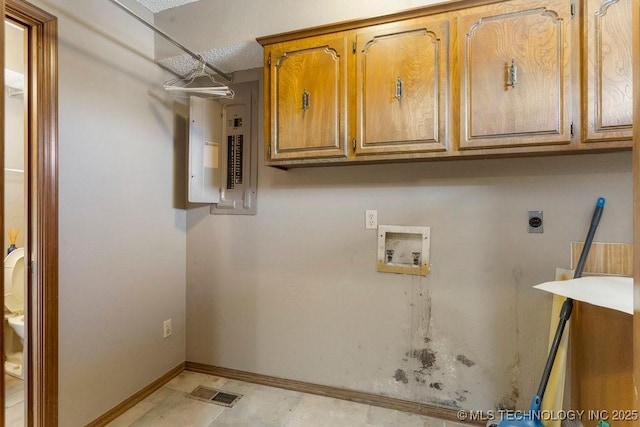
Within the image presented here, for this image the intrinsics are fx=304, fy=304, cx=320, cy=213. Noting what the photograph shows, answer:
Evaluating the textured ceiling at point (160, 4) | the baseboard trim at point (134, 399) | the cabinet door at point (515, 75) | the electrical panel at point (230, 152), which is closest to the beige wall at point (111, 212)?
the baseboard trim at point (134, 399)

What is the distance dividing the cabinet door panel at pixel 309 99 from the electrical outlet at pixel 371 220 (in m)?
0.49

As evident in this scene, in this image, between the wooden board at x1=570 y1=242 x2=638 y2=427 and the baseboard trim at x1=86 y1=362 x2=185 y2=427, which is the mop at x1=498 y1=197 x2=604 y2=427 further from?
the baseboard trim at x1=86 y1=362 x2=185 y2=427

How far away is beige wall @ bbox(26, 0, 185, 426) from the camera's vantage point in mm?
1638

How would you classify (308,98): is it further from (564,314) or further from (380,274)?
(564,314)

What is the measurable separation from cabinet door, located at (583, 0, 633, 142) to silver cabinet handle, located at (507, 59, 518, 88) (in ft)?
0.87

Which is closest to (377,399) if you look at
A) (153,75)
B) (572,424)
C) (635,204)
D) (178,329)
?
(572,424)

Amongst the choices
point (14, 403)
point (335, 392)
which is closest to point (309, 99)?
point (335, 392)

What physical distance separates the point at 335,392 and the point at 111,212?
1.86m

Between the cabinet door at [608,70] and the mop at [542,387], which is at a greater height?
the cabinet door at [608,70]

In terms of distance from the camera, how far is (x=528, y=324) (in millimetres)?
1742

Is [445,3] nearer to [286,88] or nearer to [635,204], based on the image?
[286,88]

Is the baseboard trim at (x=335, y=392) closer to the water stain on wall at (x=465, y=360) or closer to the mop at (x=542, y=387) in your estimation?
the water stain on wall at (x=465, y=360)

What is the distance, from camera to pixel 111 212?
1.87 m

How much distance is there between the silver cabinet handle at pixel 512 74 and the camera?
4.72 ft
